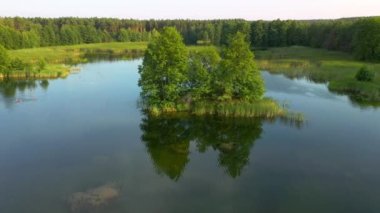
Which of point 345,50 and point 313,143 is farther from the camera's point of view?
point 345,50

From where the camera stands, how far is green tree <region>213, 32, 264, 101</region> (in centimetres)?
4278

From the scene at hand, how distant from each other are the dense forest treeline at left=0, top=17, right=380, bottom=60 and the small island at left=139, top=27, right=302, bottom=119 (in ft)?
123

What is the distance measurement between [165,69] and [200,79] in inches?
168

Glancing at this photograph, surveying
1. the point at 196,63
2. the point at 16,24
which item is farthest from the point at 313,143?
the point at 16,24

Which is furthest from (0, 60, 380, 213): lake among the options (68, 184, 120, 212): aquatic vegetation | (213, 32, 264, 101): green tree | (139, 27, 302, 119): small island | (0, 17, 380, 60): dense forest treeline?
(0, 17, 380, 60): dense forest treeline

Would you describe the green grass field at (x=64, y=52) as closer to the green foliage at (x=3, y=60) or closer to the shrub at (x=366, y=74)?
the green foliage at (x=3, y=60)

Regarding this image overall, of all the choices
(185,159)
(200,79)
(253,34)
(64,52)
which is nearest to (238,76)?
(200,79)

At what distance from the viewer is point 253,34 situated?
13200 cm

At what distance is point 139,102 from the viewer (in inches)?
1884

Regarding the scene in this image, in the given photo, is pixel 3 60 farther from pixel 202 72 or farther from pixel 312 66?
pixel 312 66

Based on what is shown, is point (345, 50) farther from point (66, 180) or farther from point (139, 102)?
point (66, 180)

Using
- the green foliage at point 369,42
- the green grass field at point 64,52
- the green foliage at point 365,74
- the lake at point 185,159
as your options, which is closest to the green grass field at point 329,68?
the green foliage at point 365,74

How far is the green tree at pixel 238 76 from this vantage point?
42.8 m

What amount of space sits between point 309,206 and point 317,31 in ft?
324
